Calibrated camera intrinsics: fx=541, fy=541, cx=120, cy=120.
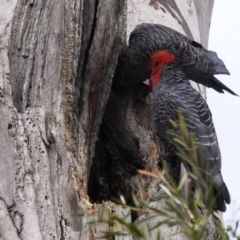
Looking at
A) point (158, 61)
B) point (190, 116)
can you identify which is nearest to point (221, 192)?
point (190, 116)

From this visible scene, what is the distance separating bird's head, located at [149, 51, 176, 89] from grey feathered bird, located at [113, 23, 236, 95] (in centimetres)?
2

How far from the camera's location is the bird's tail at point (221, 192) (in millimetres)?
2148

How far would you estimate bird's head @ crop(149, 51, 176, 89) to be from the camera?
2525mm

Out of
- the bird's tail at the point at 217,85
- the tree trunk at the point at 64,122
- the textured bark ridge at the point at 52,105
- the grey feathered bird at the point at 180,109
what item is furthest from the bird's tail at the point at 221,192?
the bird's tail at the point at 217,85

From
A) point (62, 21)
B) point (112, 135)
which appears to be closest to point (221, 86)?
point (112, 135)

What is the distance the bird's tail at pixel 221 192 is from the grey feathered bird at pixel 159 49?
1.86 ft

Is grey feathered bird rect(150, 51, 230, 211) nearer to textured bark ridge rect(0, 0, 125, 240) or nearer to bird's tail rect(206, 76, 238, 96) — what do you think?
bird's tail rect(206, 76, 238, 96)

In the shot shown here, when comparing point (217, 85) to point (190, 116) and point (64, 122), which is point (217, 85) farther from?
point (64, 122)

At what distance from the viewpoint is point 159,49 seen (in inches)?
101

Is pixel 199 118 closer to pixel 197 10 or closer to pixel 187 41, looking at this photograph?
pixel 187 41

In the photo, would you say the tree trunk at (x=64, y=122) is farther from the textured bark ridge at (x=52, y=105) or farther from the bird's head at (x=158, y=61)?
the bird's head at (x=158, y=61)

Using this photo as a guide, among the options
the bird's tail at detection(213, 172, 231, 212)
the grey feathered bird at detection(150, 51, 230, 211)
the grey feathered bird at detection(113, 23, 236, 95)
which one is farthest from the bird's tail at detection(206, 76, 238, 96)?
the bird's tail at detection(213, 172, 231, 212)

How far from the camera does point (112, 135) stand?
231 centimetres

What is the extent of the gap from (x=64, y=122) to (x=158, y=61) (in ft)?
3.01
